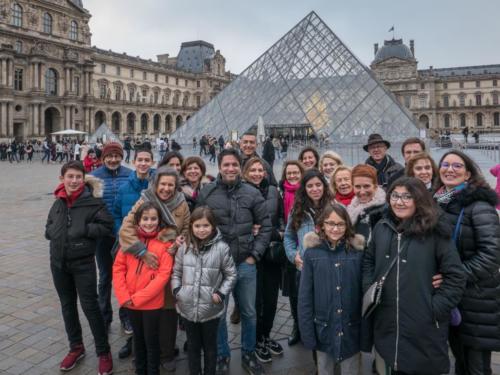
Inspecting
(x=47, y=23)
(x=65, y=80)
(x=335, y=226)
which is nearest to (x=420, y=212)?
(x=335, y=226)

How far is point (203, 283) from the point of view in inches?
113

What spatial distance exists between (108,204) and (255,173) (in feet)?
4.79

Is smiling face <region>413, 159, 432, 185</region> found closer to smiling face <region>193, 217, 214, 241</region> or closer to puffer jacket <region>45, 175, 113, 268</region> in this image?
smiling face <region>193, 217, 214, 241</region>

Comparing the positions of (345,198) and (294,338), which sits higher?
(345,198)

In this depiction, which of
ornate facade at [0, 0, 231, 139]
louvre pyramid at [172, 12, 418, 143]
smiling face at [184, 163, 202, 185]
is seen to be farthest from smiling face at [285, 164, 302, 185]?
ornate facade at [0, 0, 231, 139]

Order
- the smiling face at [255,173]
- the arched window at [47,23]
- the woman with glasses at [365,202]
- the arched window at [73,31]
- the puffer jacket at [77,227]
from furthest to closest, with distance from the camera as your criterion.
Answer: the arched window at [73,31]
the arched window at [47,23]
the smiling face at [255,173]
the puffer jacket at [77,227]
the woman with glasses at [365,202]

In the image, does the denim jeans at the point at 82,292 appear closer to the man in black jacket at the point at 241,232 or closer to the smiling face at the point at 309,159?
the man in black jacket at the point at 241,232

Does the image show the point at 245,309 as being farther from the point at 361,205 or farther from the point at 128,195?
the point at 128,195

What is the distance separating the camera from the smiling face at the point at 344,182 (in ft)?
11.1

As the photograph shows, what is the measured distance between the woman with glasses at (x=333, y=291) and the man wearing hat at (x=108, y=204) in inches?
77.1

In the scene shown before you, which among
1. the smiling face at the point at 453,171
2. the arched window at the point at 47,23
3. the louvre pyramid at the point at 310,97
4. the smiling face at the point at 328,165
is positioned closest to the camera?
the smiling face at the point at 453,171

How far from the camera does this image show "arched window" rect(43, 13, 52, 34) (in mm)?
42188

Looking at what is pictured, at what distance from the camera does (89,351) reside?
11.5ft

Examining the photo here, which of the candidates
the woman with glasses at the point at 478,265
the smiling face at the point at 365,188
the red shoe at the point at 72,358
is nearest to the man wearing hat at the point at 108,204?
the red shoe at the point at 72,358
